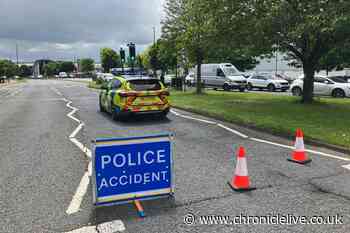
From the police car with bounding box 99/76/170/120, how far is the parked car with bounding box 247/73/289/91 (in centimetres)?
1915

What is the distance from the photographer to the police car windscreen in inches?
424

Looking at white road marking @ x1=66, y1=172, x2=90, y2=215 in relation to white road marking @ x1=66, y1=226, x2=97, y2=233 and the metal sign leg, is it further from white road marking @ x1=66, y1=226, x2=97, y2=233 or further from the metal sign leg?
the metal sign leg

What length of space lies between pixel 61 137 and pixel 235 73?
75.0 ft

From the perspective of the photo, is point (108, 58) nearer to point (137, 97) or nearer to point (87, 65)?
point (87, 65)

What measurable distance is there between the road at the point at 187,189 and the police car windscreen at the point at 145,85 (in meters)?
3.12

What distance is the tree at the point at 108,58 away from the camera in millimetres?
72438

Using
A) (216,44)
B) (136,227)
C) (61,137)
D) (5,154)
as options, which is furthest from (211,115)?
(136,227)

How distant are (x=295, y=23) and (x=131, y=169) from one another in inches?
356

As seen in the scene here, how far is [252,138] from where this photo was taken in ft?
26.8

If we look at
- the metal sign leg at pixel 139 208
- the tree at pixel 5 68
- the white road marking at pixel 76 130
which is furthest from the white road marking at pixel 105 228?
the tree at pixel 5 68

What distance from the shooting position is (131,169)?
157 inches

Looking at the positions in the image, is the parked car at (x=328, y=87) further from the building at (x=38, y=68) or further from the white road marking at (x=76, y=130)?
the building at (x=38, y=68)

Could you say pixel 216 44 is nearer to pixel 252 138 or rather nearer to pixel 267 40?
pixel 267 40

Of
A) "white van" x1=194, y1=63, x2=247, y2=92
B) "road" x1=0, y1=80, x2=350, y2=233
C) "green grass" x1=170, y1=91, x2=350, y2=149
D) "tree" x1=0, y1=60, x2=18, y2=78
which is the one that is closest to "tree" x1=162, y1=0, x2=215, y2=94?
"white van" x1=194, y1=63, x2=247, y2=92
